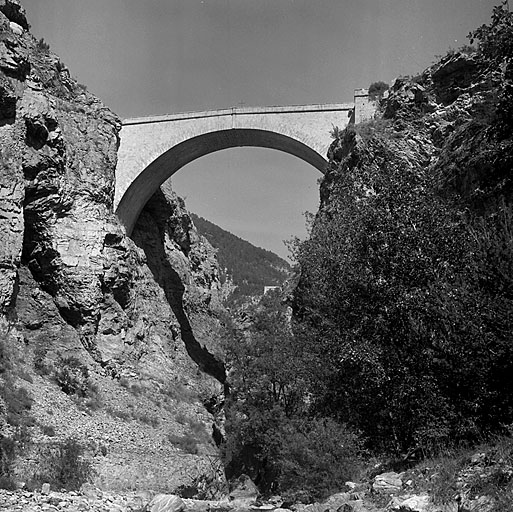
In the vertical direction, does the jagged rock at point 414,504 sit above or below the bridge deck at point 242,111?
below

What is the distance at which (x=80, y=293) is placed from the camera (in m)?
20.3

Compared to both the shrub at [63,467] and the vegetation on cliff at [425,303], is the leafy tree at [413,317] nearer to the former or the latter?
the vegetation on cliff at [425,303]

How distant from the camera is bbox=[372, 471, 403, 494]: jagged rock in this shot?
7756mm

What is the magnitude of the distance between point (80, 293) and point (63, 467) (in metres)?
8.59

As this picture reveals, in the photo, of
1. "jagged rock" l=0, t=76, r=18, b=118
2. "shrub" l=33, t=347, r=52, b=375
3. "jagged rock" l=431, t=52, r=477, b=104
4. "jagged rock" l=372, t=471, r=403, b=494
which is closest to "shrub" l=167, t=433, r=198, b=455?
"shrub" l=33, t=347, r=52, b=375

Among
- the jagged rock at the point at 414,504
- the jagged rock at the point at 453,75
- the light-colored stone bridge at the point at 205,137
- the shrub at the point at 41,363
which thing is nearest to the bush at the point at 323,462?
the jagged rock at the point at 414,504

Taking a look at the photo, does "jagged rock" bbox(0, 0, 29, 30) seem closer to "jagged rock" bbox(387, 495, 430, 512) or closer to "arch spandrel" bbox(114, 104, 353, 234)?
"arch spandrel" bbox(114, 104, 353, 234)

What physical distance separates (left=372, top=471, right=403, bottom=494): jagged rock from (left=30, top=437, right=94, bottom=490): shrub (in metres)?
6.84

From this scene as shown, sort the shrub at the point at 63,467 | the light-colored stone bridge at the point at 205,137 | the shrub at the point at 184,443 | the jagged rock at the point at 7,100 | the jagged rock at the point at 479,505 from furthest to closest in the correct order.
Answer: the light-colored stone bridge at the point at 205,137 < the shrub at the point at 184,443 < the jagged rock at the point at 7,100 < the shrub at the point at 63,467 < the jagged rock at the point at 479,505

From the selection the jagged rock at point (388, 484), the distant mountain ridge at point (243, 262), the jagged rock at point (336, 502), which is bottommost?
the jagged rock at point (336, 502)

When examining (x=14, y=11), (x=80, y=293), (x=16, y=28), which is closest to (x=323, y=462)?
(x=80, y=293)

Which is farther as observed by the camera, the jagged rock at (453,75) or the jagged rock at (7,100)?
the jagged rock at (453,75)

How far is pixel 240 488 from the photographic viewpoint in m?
23.0

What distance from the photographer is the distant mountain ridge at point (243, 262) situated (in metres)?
75.4
